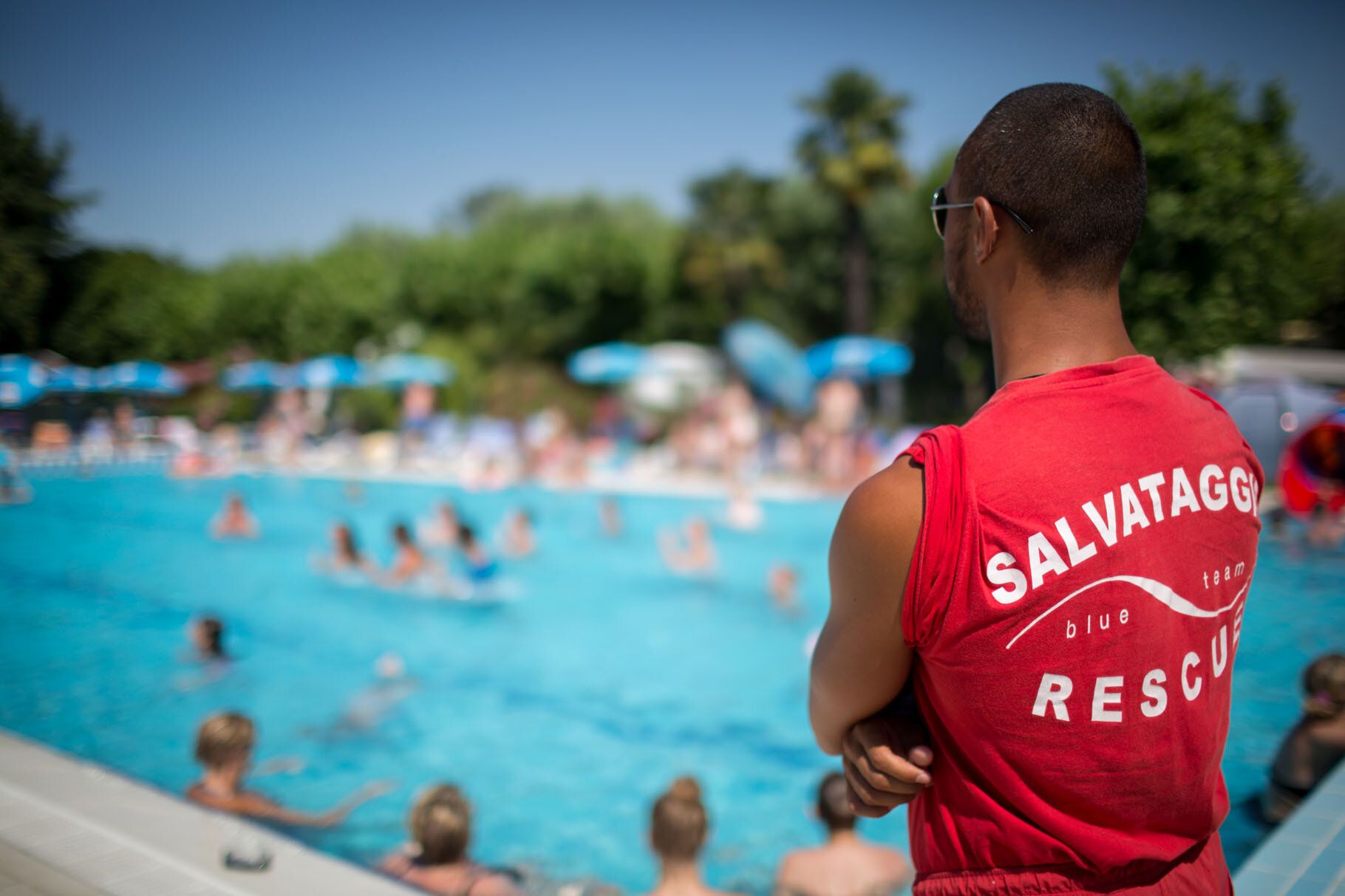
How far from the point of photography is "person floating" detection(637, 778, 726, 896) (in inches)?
117

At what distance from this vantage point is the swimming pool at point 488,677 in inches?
192

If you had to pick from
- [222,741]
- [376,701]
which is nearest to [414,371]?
[376,701]

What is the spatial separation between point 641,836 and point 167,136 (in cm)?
458

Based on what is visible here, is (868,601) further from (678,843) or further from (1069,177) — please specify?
(678,843)

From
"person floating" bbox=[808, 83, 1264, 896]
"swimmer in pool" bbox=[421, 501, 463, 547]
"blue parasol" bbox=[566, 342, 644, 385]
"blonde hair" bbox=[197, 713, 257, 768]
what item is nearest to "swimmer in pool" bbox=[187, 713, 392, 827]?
"blonde hair" bbox=[197, 713, 257, 768]

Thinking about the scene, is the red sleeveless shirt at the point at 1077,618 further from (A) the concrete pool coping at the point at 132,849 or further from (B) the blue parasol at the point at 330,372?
(B) the blue parasol at the point at 330,372

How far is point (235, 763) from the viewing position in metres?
3.94

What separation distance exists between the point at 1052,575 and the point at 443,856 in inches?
120

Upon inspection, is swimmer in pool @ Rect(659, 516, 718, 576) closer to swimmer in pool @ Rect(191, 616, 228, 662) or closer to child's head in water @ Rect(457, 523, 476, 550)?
child's head in water @ Rect(457, 523, 476, 550)

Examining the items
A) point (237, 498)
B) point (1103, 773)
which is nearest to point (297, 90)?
point (1103, 773)

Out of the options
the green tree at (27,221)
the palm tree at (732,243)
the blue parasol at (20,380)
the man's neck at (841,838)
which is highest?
the palm tree at (732,243)

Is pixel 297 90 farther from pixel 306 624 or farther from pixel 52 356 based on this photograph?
pixel 306 624

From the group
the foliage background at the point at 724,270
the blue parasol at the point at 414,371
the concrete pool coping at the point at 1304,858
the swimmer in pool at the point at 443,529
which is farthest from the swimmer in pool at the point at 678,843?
the blue parasol at the point at 414,371

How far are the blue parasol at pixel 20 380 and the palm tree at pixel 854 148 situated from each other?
1907cm
